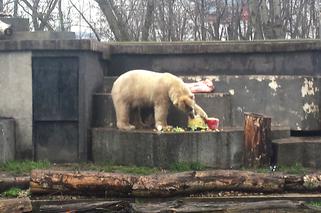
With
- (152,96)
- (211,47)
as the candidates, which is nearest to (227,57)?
(211,47)

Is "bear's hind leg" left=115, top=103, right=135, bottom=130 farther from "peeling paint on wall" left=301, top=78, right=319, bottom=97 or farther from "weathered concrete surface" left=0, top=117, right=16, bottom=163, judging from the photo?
"peeling paint on wall" left=301, top=78, right=319, bottom=97

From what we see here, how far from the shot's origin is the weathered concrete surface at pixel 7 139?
11.2 meters

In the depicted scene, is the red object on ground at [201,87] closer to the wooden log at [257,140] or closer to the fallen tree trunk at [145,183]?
the wooden log at [257,140]

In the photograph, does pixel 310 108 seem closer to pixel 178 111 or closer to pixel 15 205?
pixel 178 111

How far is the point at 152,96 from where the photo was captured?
11383 mm

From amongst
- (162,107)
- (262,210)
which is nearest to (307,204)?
(262,210)

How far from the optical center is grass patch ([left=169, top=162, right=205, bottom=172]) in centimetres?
1080

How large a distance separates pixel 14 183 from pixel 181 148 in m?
2.81

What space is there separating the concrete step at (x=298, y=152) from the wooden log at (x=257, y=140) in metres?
0.20

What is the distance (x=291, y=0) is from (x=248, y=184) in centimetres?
1993

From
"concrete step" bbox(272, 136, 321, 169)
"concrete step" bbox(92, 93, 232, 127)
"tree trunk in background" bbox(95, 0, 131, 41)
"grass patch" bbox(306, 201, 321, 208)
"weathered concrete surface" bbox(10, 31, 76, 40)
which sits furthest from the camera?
"tree trunk in background" bbox(95, 0, 131, 41)

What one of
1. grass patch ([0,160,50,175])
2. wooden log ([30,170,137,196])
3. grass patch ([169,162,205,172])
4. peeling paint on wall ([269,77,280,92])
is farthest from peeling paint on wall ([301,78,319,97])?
grass patch ([0,160,50,175])

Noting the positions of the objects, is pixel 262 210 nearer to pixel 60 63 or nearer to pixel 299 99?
pixel 299 99

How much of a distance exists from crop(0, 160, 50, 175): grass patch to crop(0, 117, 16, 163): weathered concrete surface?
0.50 feet
